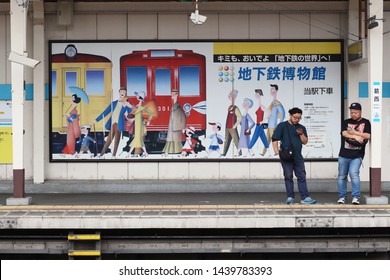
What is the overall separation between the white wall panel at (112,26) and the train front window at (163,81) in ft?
3.06

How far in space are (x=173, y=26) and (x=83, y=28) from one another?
5.51ft

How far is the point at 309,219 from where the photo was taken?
7.59 metres

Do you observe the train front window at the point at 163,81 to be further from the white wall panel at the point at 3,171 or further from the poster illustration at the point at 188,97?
the white wall panel at the point at 3,171

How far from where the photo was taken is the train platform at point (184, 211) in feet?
24.8

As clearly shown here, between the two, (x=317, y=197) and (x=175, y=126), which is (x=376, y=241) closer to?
(x=317, y=197)

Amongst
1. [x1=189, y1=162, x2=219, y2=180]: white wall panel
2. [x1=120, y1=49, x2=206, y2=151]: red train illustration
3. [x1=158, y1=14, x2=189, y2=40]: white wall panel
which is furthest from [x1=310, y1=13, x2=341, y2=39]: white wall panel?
[x1=189, y1=162, x2=219, y2=180]: white wall panel

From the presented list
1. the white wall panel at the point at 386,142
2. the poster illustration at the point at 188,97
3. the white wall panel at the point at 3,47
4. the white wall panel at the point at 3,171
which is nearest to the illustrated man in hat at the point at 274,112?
the poster illustration at the point at 188,97

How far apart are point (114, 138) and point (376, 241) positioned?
202 inches

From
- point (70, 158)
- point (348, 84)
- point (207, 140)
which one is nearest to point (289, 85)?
point (348, 84)

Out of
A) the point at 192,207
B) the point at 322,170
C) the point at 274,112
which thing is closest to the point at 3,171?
the point at 192,207

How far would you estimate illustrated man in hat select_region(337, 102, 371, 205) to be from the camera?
8.52 metres

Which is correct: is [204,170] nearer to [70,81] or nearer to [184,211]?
[184,211]

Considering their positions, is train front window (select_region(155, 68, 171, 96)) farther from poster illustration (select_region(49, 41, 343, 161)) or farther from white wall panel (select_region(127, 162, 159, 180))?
white wall panel (select_region(127, 162, 159, 180))

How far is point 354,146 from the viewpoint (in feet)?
28.0
